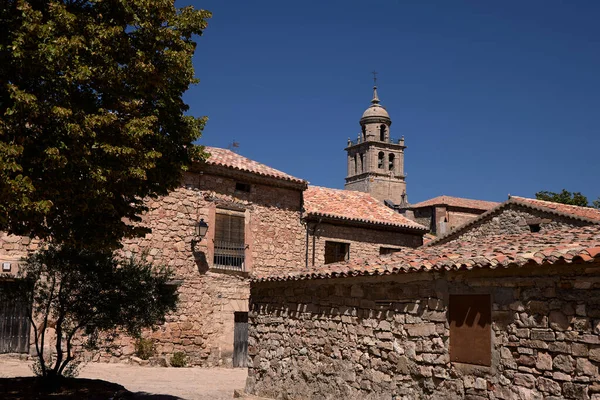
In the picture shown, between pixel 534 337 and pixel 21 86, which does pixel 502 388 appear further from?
pixel 21 86

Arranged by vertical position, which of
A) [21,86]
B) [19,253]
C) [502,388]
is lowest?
[502,388]

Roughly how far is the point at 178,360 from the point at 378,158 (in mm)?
56352

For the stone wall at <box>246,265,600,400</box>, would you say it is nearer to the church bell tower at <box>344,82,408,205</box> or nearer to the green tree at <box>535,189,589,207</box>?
the green tree at <box>535,189,589,207</box>

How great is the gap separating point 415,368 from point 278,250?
1134 cm

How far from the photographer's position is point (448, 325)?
342 inches

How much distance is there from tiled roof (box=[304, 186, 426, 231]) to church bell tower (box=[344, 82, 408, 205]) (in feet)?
150

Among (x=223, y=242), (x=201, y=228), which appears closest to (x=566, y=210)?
(x=223, y=242)

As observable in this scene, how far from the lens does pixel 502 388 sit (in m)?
7.88

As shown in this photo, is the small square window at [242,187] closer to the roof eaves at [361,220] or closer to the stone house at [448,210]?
the roof eaves at [361,220]

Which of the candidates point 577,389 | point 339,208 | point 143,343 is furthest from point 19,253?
point 577,389

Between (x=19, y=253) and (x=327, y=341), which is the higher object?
(x=19, y=253)

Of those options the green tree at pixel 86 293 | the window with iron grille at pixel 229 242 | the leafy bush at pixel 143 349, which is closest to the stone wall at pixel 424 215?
the window with iron grille at pixel 229 242

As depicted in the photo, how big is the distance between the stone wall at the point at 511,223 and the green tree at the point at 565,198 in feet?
91.0

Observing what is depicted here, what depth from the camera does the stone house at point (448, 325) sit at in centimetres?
723
